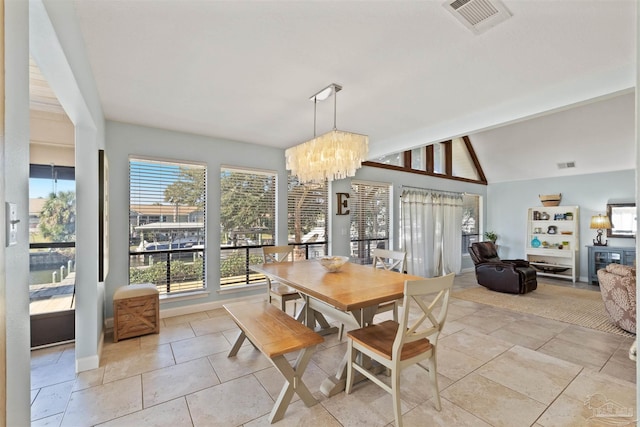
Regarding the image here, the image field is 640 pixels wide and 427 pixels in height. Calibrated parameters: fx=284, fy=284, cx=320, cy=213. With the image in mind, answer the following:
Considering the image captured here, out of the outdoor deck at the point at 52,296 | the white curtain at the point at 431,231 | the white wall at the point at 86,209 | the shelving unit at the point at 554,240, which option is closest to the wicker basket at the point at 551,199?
the shelving unit at the point at 554,240

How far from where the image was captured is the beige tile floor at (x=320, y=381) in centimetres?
193

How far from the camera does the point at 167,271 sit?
386 cm

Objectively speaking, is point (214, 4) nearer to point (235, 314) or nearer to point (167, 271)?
point (235, 314)

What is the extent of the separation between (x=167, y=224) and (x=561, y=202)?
814 centimetres

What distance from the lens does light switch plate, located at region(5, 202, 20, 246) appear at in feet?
2.61

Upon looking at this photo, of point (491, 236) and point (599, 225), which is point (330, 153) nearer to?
point (599, 225)

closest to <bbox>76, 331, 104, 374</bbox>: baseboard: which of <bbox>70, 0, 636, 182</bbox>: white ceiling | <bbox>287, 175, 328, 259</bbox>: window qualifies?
<bbox>70, 0, 636, 182</bbox>: white ceiling

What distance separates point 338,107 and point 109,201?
9.53 feet

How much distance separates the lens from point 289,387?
6.49ft

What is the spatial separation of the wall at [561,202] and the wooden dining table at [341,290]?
6.11 m

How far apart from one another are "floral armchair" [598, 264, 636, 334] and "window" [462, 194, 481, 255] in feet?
12.5

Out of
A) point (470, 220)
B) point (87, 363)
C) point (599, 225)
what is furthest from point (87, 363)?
point (599, 225)

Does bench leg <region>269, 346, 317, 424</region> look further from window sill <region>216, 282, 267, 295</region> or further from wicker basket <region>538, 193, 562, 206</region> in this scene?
wicker basket <region>538, 193, 562, 206</region>

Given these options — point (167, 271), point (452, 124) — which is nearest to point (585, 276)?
point (452, 124)
